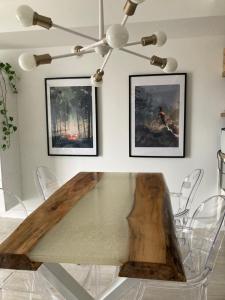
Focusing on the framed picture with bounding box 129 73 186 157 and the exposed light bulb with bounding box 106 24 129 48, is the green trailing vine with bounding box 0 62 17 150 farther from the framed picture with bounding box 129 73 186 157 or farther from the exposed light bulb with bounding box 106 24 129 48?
the exposed light bulb with bounding box 106 24 129 48

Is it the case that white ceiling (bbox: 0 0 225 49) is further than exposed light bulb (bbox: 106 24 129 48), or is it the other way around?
white ceiling (bbox: 0 0 225 49)

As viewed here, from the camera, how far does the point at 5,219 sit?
11.8 ft

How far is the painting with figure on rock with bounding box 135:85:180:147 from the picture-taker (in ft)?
9.97

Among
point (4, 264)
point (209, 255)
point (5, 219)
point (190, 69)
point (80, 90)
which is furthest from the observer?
point (5, 219)

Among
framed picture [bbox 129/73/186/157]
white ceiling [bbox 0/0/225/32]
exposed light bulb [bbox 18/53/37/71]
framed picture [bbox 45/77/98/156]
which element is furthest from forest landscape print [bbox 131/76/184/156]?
exposed light bulb [bbox 18/53/37/71]

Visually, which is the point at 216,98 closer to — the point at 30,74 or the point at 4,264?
the point at 30,74

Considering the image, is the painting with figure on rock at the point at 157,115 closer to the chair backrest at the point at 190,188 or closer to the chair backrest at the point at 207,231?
the chair backrest at the point at 190,188

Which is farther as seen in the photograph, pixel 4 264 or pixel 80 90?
pixel 80 90

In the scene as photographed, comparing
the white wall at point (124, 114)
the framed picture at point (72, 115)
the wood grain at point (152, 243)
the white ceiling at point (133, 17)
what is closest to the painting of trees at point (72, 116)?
the framed picture at point (72, 115)

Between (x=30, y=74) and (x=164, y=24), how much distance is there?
5.82 feet

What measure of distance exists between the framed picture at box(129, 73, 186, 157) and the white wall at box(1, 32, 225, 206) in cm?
9

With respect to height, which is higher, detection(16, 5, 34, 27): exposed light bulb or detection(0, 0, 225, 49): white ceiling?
detection(0, 0, 225, 49): white ceiling

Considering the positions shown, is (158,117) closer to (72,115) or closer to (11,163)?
(72,115)

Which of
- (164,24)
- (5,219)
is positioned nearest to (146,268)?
(164,24)
